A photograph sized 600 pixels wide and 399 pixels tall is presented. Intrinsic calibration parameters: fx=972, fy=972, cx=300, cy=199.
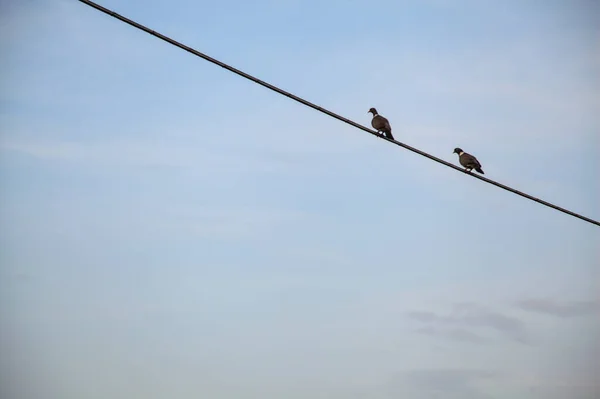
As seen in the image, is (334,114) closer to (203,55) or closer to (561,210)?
(203,55)

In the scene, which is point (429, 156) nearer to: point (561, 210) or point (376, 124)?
point (561, 210)

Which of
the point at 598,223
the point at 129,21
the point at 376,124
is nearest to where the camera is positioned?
the point at 129,21

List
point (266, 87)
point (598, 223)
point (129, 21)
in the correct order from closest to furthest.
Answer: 1. point (129, 21)
2. point (266, 87)
3. point (598, 223)

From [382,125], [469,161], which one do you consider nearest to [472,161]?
[469,161]

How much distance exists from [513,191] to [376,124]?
982 centimetres

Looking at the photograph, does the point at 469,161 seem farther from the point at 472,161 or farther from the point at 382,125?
the point at 382,125

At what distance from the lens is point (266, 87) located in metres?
13.9

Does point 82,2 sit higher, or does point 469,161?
point 469,161

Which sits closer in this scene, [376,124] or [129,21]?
[129,21]

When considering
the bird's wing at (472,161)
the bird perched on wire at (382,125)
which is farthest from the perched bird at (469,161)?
the bird perched on wire at (382,125)

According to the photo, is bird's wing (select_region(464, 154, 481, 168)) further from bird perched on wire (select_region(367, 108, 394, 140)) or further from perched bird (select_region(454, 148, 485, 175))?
bird perched on wire (select_region(367, 108, 394, 140))

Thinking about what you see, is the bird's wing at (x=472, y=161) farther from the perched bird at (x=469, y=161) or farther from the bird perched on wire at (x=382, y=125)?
the bird perched on wire at (x=382, y=125)

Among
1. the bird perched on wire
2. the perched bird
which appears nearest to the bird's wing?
the perched bird

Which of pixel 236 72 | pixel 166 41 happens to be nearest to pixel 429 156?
pixel 236 72
